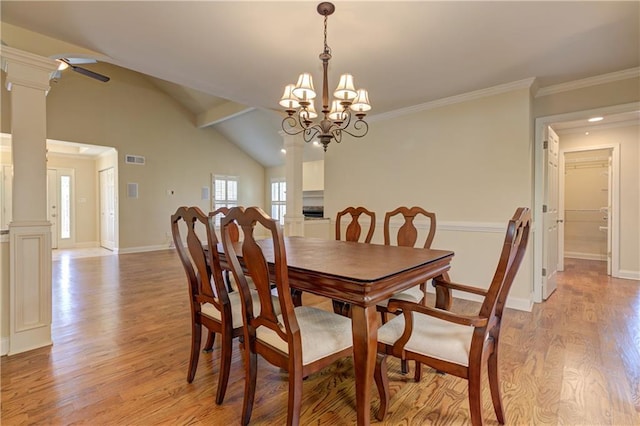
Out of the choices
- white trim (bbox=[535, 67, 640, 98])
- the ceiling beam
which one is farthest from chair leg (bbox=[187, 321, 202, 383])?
the ceiling beam

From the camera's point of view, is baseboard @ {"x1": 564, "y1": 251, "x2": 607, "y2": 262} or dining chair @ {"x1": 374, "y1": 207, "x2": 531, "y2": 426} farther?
baseboard @ {"x1": 564, "y1": 251, "x2": 607, "y2": 262}

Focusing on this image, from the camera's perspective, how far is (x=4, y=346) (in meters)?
2.19

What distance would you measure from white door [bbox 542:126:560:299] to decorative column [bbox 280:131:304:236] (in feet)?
9.55

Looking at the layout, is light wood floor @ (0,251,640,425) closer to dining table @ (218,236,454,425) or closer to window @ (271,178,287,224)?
dining table @ (218,236,454,425)

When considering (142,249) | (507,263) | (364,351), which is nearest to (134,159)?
(142,249)

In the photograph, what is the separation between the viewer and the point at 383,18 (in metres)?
2.08

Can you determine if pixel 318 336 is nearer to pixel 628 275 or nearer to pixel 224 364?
pixel 224 364

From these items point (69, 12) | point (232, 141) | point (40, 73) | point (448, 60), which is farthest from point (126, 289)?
point (232, 141)

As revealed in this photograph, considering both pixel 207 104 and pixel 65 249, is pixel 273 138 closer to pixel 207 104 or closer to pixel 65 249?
pixel 207 104

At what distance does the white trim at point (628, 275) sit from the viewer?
14.3 ft

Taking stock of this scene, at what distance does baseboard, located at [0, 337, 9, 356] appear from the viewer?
2.18m

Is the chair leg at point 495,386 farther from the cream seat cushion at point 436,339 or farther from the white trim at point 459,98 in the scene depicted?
the white trim at point 459,98

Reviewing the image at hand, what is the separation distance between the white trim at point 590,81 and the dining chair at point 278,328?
134 inches

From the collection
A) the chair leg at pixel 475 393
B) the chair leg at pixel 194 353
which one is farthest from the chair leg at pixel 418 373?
the chair leg at pixel 194 353
